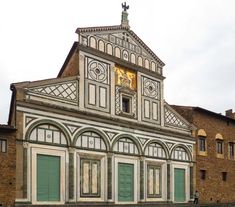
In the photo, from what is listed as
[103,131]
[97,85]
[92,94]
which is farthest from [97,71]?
[103,131]

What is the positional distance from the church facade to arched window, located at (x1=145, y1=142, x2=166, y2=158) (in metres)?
0.06

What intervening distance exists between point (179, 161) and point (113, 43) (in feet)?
30.6

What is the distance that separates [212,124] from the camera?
109 feet

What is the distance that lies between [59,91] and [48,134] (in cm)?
239

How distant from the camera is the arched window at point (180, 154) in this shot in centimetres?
2961

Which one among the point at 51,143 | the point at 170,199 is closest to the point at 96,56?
the point at 51,143

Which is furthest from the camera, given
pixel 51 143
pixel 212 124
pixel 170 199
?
pixel 212 124

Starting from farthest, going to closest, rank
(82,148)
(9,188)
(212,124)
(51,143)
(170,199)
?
1. (212,124)
2. (170,199)
3. (82,148)
4. (51,143)
5. (9,188)

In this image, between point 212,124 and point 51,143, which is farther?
point 212,124

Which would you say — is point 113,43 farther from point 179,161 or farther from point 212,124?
point 212,124

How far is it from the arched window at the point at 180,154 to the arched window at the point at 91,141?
267 inches

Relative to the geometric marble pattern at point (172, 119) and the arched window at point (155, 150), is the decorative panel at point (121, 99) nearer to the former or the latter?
the arched window at point (155, 150)

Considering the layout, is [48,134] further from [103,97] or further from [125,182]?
[125,182]

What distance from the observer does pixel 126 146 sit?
26156mm
